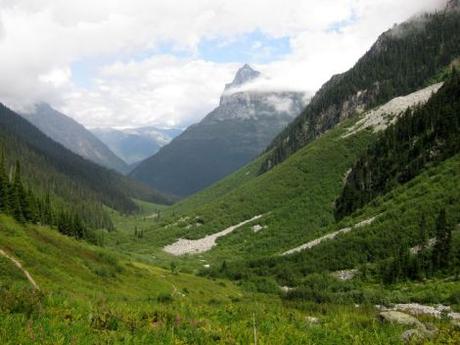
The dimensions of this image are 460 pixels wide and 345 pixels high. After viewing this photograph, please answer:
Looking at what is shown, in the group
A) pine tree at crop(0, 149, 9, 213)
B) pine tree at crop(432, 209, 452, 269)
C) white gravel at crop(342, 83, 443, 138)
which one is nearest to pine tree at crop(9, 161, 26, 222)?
pine tree at crop(0, 149, 9, 213)

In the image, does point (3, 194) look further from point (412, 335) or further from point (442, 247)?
point (412, 335)

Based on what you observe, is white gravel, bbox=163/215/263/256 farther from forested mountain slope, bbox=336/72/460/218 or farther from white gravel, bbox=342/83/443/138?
white gravel, bbox=342/83/443/138

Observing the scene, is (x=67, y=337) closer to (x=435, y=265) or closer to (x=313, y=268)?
(x=435, y=265)

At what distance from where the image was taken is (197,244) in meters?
158

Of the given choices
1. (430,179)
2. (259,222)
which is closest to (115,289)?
(430,179)

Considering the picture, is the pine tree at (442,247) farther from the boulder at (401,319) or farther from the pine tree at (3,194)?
the pine tree at (3,194)

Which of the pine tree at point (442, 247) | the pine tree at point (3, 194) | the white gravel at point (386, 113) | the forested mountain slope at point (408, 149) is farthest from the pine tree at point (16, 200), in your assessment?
the white gravel at point (386, 113)

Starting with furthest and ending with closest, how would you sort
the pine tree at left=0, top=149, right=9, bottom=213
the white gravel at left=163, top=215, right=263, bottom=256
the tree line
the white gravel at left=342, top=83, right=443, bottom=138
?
the white gravel at left=342, top=83, right=443, bottom=138
the white gravel at left=163, top=215, right=263, bottom=256
the tree line
the pine tree at left=0, top=149, right=9, bottom=213

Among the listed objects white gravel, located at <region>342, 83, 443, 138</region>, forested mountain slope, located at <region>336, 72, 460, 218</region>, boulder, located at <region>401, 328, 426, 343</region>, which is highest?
white gravel, located at <region>342, 83, 443, 138</region>

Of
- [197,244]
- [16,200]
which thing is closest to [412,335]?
[16,200]

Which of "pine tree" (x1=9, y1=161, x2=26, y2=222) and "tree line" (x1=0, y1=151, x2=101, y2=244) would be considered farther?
"tree line" (x1=0, y1=151, x2=101, y2=244)

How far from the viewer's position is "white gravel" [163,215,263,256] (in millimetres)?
151125

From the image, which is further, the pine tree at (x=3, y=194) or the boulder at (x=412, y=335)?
the pine tree at (x=3, y=194)

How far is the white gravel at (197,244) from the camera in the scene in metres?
151
